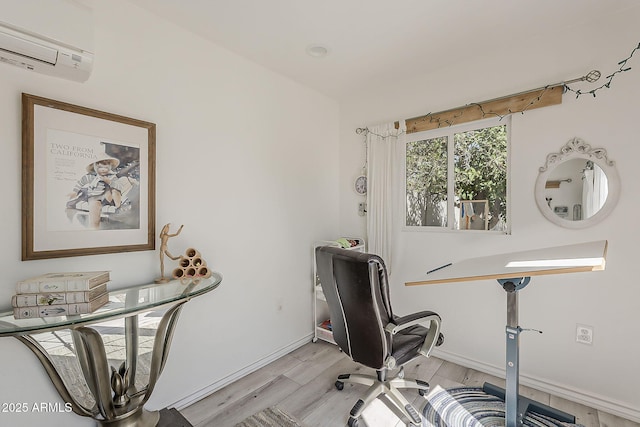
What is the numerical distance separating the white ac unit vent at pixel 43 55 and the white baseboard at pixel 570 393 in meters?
3.34

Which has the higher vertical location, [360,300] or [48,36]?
[48,36]

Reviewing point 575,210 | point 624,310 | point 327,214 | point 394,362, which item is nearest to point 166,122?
point 327,214

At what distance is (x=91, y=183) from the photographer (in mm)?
1614

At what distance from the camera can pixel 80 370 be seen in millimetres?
1492

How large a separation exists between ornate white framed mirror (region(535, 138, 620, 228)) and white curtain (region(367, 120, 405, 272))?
117cm

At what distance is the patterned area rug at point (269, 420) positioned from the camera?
1843 millimetres

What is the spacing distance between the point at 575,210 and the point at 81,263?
3135 millimetres

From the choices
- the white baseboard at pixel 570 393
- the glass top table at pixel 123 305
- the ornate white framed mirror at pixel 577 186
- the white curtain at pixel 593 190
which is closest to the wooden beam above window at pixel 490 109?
the ornate white framed mirror at pixel 577 186

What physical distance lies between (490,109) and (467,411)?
224 cm

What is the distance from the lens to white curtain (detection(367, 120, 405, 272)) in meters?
2.92

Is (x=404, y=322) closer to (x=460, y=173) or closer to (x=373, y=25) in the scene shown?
(x=460, y=173)

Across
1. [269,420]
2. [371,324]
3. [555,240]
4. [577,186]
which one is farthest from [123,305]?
[577,186]

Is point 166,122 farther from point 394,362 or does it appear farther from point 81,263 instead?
point 394,362

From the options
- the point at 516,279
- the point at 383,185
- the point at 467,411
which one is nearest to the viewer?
the point at 516,279
